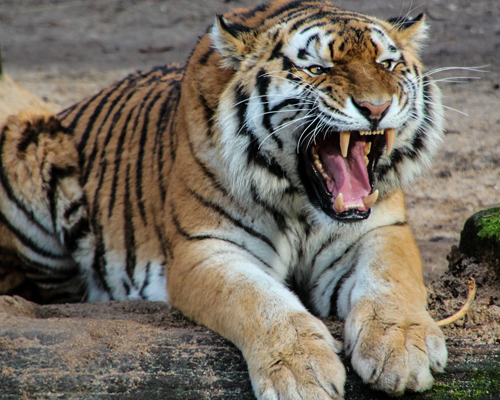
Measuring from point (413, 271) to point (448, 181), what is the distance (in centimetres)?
193

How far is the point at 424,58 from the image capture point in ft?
18.5

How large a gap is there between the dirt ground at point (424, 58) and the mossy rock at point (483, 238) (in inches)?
2.8

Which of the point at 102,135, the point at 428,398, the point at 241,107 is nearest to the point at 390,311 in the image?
the point at 428,398

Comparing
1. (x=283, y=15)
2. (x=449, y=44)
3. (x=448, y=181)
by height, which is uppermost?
(x=283, y=15)

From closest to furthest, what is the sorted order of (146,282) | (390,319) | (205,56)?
(390,319), (205,56), (146,282)

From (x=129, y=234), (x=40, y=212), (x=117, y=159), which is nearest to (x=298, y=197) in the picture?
(x=129, y=234)

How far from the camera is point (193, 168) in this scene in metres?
2.29

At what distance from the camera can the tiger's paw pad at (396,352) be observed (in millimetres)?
1521

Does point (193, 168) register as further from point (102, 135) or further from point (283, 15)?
point (102, 135)

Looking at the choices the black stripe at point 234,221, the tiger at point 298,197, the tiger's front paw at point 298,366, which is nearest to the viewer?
the tiger's front paw at point 298,366

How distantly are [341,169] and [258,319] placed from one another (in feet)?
1.92

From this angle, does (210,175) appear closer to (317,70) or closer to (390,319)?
(317,70)

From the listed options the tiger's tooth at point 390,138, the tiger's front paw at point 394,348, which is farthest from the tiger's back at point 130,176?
the tiger's front paw at point 394,348

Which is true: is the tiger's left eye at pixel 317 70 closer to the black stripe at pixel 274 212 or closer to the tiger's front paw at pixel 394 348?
the black stripe at pixel 274 212
